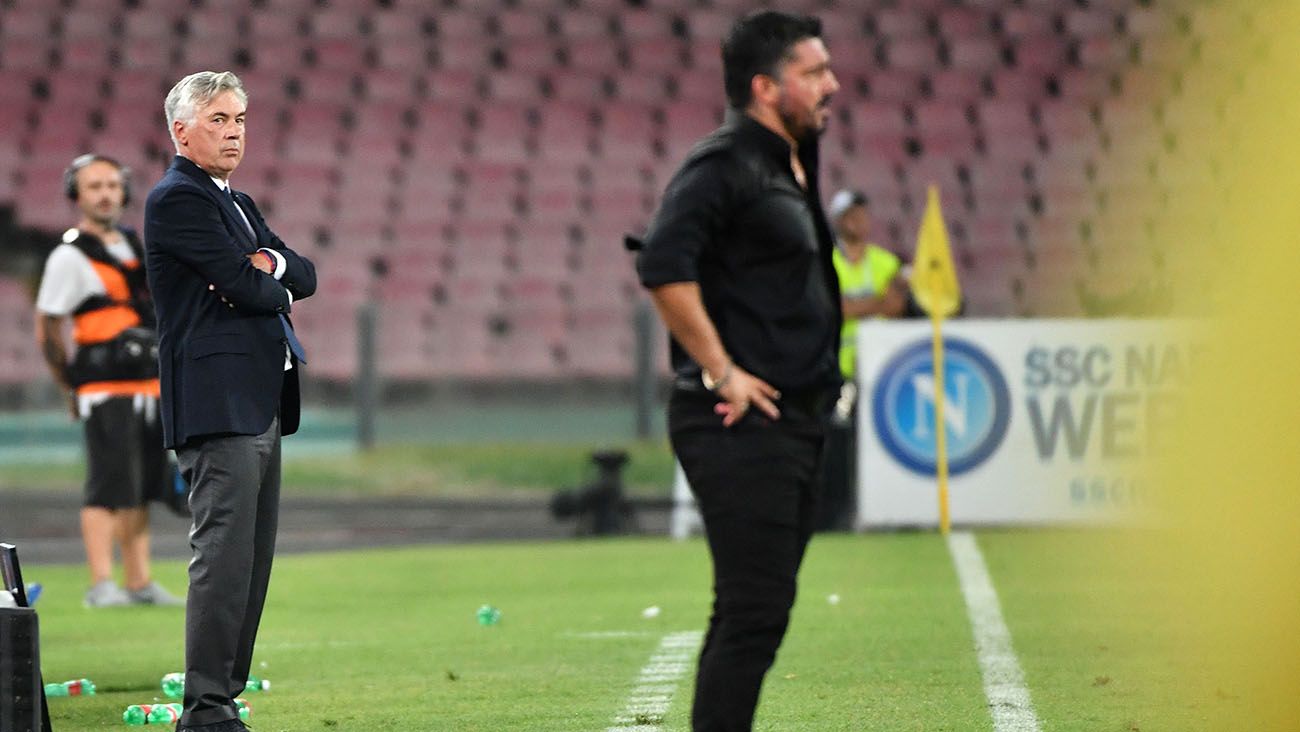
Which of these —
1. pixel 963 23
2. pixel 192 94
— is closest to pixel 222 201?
pixel 192 94

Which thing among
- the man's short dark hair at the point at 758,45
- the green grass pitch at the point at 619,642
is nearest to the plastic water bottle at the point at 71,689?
the green grass pitch at the point at 619,642

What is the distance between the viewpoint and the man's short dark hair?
517 centimetres

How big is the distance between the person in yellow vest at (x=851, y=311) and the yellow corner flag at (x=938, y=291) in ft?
1.15

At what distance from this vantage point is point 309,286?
21.7 feet

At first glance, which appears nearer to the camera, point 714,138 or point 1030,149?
point 714,138

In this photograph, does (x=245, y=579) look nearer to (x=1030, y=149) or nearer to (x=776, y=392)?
(x=776, y=392)

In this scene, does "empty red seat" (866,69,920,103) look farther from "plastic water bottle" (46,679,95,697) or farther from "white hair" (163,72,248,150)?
"white hair" (163,72,248,150)

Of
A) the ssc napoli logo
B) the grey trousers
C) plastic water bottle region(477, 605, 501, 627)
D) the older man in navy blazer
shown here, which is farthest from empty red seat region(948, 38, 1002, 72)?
the grey trousers

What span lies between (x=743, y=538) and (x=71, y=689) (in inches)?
140

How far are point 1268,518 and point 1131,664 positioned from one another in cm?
283

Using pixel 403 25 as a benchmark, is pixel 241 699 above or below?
below

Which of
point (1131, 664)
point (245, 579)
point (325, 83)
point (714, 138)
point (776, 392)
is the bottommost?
point (1131, 664)

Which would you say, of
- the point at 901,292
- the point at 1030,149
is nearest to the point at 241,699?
A: the point at 901,292

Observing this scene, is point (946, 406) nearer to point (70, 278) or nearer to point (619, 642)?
point (619, 642)
